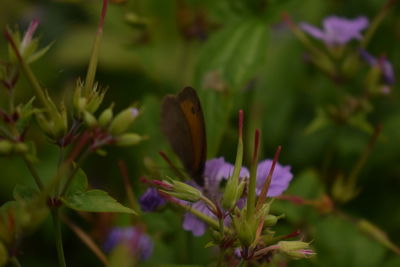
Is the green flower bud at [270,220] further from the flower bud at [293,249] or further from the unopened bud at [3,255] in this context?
the unopened bud at [3,255]

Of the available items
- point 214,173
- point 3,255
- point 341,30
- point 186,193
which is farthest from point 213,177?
point 341,30

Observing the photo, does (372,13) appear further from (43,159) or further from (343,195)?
(43,159)

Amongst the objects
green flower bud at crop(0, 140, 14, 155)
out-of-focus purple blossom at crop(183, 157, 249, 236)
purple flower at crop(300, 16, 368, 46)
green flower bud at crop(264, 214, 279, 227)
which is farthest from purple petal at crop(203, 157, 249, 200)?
purple flower at crop(300, 16, 368, 46)

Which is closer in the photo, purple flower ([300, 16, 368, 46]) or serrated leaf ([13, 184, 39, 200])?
serrated leaf ([13, 184, 39, 200])

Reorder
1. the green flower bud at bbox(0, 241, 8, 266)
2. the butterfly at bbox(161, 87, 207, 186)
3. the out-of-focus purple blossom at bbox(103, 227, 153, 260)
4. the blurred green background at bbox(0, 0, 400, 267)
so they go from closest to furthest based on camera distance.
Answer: the green flower bud at bbox(0, 241, 8, 266) < the butterfly at bbox(161, 87, 207, 186) < the out-of-focus purple blossom at bbox(103, 227, 153, 260) < the blurred green background at bbox(0, 0, 400, 267)

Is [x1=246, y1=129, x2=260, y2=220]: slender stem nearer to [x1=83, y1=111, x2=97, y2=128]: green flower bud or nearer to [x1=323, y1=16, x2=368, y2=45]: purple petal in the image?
[x1=83, y1=111, x2=97, y2=128]: green flower bud

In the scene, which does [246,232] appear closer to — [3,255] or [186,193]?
[186,193]
